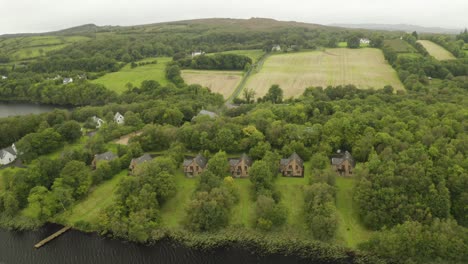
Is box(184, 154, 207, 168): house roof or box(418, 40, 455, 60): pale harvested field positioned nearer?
box(184, 154, 207, 168): house roof

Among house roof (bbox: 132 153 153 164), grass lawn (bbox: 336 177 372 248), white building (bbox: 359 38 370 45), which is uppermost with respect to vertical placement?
white building (bbox: 359 38 370 45)

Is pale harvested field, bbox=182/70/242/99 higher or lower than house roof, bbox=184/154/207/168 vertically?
higher

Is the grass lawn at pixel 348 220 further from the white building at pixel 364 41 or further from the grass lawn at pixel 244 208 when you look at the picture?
the white building at pixel 364 41

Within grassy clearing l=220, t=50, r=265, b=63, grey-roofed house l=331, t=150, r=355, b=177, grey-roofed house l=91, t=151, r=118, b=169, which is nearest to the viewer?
grey-roofed house l=331, t=150, r=355, b=177

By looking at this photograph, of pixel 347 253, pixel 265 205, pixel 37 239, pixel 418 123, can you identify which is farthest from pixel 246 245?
pixel 418 123

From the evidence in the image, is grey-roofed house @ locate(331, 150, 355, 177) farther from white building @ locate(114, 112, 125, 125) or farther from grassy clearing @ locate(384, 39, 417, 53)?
grassy clearing @ locate(384, 39, 417, 53)

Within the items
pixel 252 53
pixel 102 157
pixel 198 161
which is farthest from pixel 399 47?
pixel 102 157

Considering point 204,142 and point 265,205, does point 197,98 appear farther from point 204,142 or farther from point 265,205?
point 265,205

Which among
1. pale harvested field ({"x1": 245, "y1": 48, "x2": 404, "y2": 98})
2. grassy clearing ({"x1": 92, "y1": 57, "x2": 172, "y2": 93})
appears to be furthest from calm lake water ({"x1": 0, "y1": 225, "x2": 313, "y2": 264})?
grassy clearing ({"x1": 92, "y1": 57, "x2": 172, "y2": 93})
